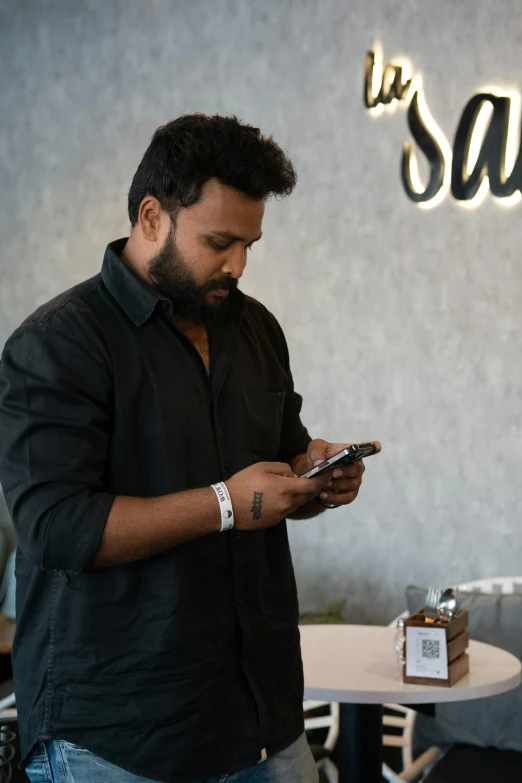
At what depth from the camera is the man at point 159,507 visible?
1324 millimetres

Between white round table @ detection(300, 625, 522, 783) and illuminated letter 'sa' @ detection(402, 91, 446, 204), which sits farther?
illuminated letter 'sa' @ detection(402, 91, 446, 204)

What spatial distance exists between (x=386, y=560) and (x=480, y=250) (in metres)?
1.19

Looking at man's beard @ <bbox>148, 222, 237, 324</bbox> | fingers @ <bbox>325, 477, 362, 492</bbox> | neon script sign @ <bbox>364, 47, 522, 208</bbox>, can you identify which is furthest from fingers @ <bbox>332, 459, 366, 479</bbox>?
neon script sign @ <bbox>364, 47, 522, 208</bbox>

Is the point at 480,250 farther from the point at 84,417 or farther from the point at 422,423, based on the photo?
the point at 84,417

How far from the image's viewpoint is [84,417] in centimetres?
133

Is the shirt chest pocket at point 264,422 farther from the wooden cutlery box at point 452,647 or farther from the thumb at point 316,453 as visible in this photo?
the wooden cutlery box at point 452,647

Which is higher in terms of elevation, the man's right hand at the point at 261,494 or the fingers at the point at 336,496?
the man's right hand at the point at 261,494

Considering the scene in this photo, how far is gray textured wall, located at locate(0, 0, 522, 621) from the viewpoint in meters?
3.35

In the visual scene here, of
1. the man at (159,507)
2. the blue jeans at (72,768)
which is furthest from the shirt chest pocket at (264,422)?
the blue jeans at (72,768)

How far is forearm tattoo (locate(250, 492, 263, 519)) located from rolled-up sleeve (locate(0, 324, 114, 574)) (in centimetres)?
20

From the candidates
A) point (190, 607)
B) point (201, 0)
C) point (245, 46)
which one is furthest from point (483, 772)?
point (201, 0)

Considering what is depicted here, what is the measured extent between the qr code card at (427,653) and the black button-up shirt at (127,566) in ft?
2.77

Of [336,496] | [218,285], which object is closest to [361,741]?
[336,496]

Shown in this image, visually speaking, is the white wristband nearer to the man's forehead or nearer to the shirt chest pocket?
the shirt chest pocket
